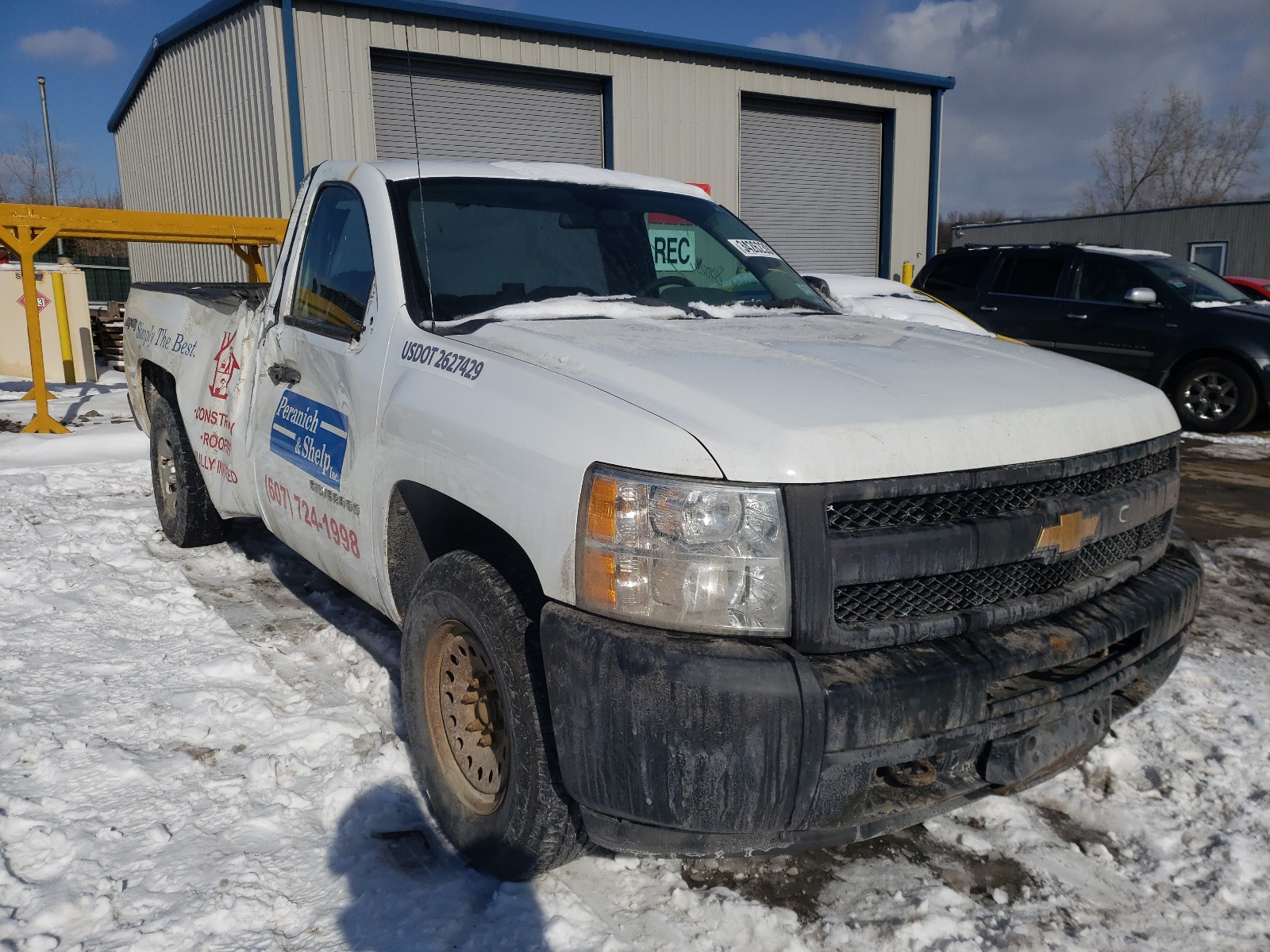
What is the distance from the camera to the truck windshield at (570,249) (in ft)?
10.3

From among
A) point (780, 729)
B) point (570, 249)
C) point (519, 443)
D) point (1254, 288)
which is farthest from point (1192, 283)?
point (780, 729)

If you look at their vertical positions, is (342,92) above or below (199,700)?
above

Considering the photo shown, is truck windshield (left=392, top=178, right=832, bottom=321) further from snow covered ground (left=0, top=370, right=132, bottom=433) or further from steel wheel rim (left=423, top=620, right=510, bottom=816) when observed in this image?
snow covered ground (left=0, top=370, right=132, bottom=433)

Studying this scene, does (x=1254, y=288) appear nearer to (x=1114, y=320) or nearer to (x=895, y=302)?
(x=1114, y=320)

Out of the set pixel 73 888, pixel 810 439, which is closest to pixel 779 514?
pixel 810 439

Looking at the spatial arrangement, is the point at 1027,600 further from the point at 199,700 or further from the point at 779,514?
the point at 199,700

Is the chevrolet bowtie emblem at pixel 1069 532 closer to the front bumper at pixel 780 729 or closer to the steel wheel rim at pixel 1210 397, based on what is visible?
the front bumper at pixel 780 729

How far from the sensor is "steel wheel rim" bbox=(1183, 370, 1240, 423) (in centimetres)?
999

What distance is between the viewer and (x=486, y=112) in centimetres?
1433

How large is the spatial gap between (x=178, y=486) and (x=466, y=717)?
3.18 m

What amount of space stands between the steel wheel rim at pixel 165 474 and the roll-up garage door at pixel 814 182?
13.2 meters

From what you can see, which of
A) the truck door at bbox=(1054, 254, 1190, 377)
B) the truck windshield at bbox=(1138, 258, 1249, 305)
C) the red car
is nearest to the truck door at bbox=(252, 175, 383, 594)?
the truck door at bbox=(1054, 254, 1190, 377)

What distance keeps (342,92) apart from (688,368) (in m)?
11.9

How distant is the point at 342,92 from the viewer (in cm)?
1267
